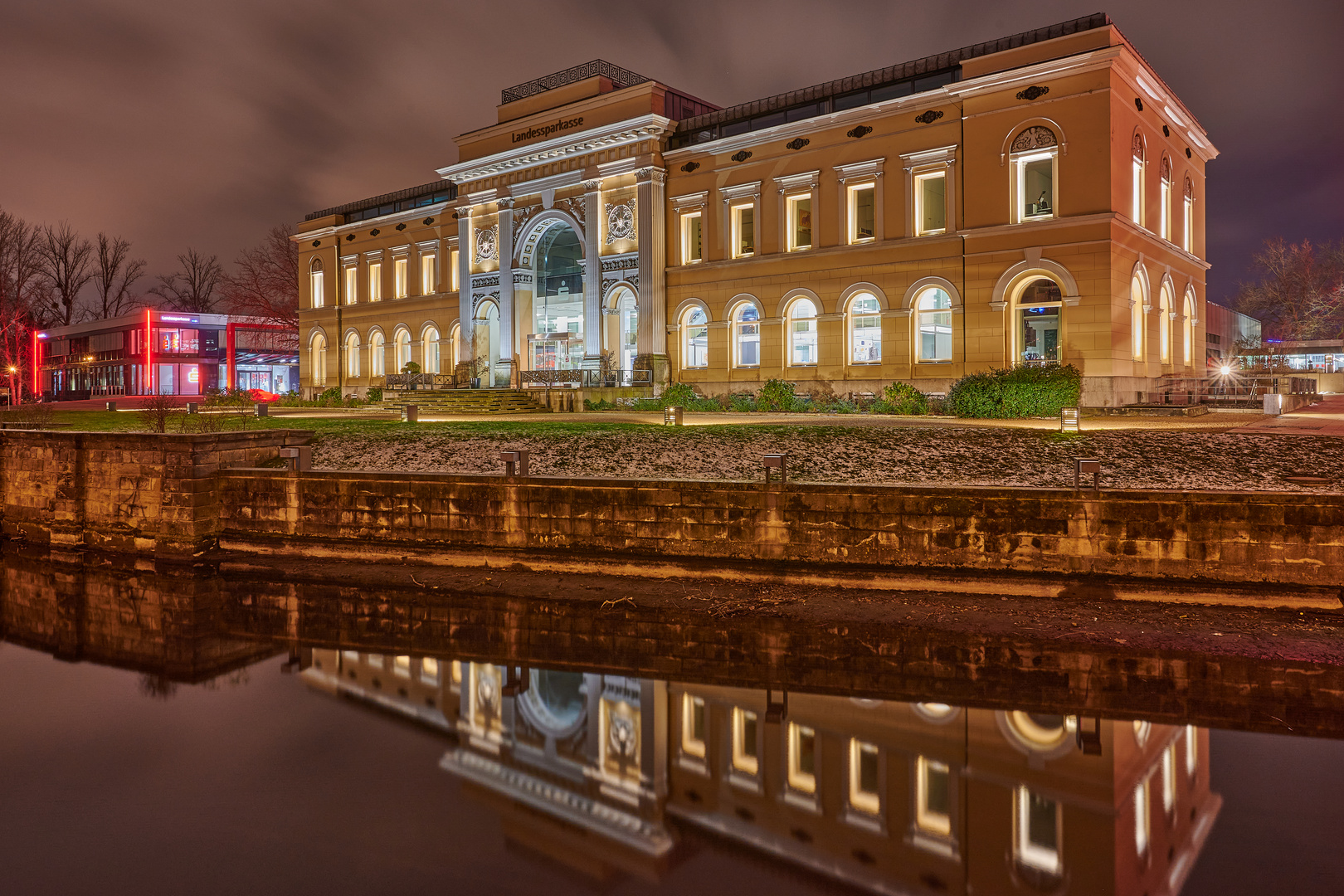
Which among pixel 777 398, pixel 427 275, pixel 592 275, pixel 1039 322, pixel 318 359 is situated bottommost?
pixel 777 398

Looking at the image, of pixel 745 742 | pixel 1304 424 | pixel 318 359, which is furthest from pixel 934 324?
pixel 318 359

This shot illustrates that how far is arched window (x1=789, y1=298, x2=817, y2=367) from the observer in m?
33.7

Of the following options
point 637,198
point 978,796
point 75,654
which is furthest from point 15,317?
point 978,796

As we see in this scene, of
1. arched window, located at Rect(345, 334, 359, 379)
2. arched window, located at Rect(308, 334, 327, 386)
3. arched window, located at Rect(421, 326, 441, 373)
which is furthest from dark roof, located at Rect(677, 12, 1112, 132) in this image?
arched window, located at Rect(308, 334, 327, 386)

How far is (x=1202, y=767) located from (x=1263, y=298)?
84.6 meters

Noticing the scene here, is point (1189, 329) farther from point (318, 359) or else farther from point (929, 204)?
point (318, 359)

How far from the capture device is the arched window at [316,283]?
5516 cm

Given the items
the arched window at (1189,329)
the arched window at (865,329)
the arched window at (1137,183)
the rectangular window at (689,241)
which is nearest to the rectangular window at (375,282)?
the rectangular window at (689,241)

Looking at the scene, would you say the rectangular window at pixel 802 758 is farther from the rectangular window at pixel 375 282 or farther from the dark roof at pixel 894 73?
the rectangular window at pixel 375 282

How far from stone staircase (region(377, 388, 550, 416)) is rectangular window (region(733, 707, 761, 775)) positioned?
24525 mm

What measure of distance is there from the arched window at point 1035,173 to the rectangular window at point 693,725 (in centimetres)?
2476

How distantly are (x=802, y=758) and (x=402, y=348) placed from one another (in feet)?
156

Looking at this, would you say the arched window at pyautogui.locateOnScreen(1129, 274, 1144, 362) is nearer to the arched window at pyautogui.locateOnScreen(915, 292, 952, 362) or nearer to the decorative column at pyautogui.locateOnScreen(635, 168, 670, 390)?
the arched window at pyautogui.locateOnScreen(915, 292, 952, 362)

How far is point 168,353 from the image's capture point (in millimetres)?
68000
